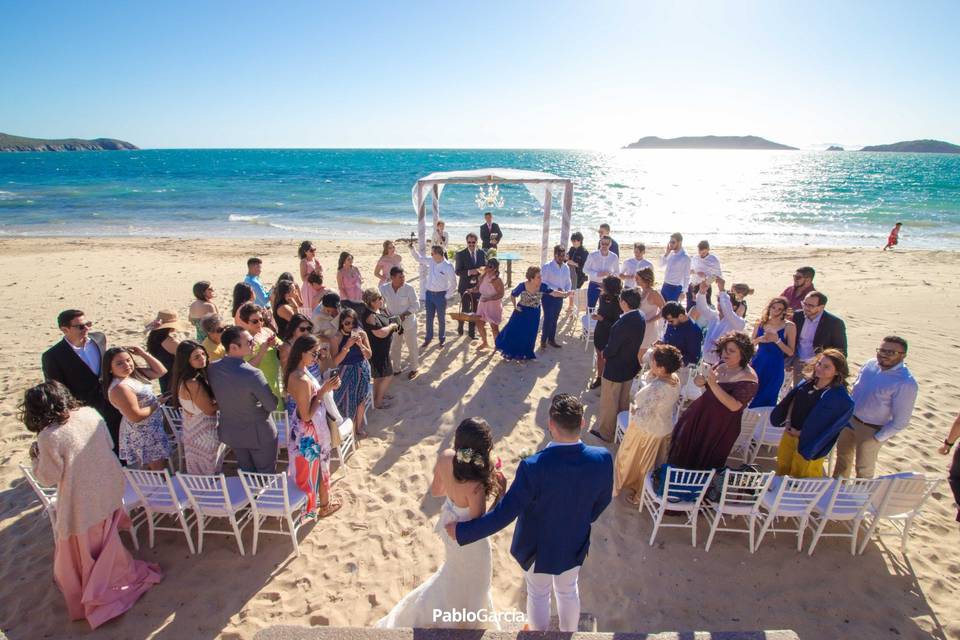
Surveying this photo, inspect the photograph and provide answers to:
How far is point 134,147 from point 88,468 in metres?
235

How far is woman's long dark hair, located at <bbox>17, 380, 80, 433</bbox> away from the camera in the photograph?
2.82 m

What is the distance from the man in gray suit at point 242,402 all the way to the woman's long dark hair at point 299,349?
25cm

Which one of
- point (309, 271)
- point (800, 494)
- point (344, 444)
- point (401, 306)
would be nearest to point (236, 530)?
point (344, 444)

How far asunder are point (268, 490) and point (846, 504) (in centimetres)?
459

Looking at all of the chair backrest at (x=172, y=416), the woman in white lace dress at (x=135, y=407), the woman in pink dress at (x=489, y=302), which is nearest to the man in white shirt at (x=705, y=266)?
the woman in pink dress at (x=489, y=302)

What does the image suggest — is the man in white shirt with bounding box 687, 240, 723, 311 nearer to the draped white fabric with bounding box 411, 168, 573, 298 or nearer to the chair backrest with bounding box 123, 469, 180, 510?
the draped white fabric with bounding box 411, 168, 573, 298

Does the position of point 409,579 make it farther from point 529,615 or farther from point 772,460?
point 772,460

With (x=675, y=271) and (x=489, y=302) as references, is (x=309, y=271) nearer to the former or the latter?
(x=489, y=302)

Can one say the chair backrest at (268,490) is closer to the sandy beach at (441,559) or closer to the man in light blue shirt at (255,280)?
the sandy beach at (441,559)

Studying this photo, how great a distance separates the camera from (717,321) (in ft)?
21.3

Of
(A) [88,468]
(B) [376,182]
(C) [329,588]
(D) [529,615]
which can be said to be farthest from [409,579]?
(B) [376,182]

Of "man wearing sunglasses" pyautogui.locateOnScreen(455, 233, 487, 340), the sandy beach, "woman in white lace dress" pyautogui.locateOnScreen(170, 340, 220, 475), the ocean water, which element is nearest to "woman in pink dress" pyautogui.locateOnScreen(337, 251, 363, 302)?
the sandy beach

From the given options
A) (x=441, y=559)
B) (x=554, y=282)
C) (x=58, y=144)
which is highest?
(x=58, y=144)

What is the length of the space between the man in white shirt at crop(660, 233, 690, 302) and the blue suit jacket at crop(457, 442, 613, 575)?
6707 millimetres
